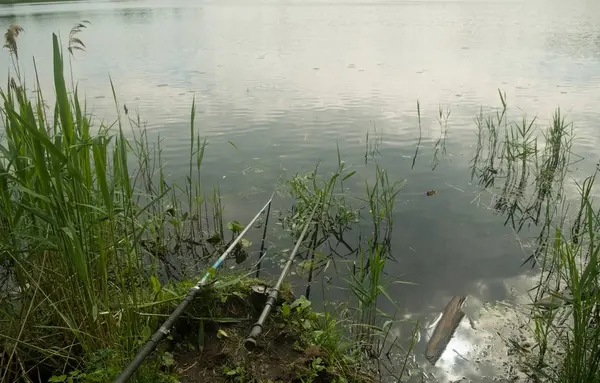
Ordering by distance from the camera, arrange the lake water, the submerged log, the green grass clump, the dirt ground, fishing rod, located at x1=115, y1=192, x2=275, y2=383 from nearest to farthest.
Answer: fishing rod, located at x1=115, y1=192, x2=275, y2=383 < the green grass clump < the dirt ground < the submerged log < the lake water

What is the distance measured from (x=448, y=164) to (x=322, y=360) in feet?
16.4

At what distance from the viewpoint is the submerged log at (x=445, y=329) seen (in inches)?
134

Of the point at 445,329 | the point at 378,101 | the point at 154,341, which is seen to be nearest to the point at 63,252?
the point at 154,341

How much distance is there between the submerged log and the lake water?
0.47 ft

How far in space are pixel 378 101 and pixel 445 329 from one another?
24.4 ft

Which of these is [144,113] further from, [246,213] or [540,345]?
[540,345]

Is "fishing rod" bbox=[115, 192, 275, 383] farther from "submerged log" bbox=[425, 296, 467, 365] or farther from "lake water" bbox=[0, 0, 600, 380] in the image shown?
"lake water" bbox=[0, 0, 600, 380]

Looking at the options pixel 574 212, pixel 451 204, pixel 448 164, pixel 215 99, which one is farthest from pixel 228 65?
pixel 574 212

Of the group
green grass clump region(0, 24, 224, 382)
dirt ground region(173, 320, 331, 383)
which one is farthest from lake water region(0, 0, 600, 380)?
green grass clump region(0, 24, 224, 382)

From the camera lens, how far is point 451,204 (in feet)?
19.3

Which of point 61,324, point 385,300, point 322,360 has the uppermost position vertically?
point 61,324

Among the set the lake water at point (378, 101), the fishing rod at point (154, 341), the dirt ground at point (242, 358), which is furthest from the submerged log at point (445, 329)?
the fishing rod at point (154, 341)

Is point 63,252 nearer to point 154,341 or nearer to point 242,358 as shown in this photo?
point 154,341

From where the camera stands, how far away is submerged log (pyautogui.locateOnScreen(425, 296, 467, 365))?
3.41 meters
